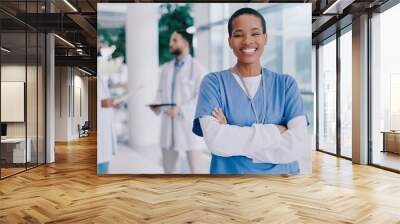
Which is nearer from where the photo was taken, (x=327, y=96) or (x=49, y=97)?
(x=49, y=97)

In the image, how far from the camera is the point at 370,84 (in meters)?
7.98

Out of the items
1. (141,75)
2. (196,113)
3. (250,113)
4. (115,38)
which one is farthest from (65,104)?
(250,113)

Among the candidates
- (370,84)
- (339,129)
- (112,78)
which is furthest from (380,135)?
(112,78)

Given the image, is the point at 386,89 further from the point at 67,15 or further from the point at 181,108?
the point at 67,15

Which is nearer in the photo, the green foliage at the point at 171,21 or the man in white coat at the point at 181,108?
the man in white coat at the point at 181,108

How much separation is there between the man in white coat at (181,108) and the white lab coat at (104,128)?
725mm

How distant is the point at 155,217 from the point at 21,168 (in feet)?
13.9

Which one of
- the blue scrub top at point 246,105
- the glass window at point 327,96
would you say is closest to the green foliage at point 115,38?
the blue scrub top at point 246,105

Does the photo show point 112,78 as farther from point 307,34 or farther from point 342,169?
point 342,169

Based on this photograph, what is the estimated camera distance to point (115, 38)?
6.05m

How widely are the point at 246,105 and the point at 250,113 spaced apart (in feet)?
0.44

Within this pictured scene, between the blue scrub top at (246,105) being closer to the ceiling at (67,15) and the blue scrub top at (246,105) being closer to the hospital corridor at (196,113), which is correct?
the hospital corridor at (196,113)

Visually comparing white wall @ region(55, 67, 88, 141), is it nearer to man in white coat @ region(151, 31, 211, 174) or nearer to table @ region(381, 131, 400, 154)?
man in white coat @ region(151, 31, 211, 174)

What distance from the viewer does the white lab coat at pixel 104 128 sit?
606 cm
